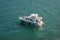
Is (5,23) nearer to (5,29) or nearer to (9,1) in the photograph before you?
(5,29)

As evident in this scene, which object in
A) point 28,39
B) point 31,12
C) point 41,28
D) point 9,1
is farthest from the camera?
point 9,1

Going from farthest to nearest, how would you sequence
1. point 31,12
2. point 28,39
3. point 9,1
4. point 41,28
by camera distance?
point 9,1 → point 31,12 → point 41,28 → point 28,39

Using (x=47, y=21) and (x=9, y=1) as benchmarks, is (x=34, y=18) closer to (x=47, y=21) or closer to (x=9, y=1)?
(x=47, y=21)

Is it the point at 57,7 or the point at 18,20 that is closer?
the point at 18,20

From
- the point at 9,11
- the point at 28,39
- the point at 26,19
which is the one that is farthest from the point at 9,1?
the point at 28,39

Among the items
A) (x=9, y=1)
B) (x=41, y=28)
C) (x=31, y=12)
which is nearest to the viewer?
(x=41, y=28)

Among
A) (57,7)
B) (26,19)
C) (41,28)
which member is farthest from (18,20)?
(57,7)

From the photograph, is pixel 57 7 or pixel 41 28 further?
pixel 57 7

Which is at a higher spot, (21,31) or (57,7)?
(57,7)

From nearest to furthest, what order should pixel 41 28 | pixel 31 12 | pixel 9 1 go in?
pixel 41 28 → pixel 31 12 → pixel 9 1
